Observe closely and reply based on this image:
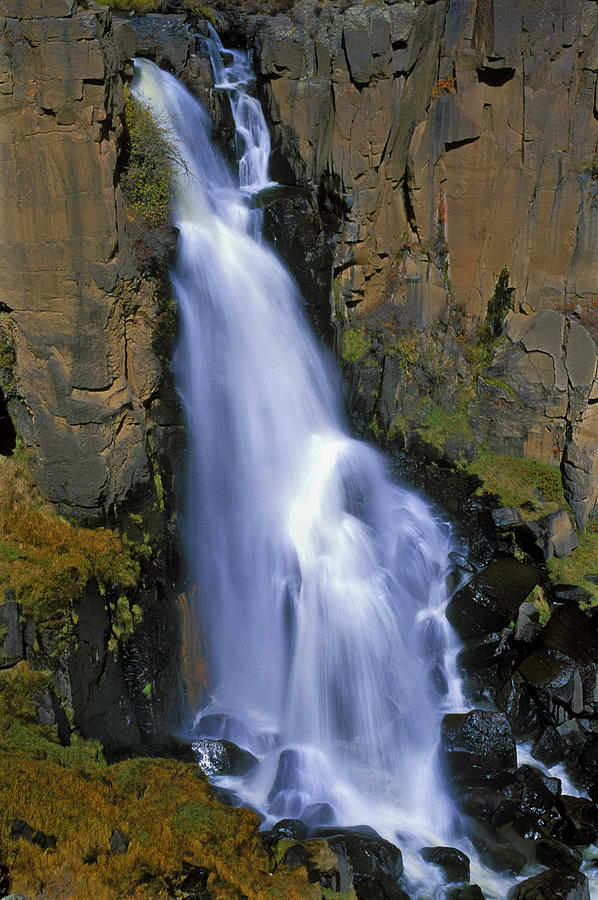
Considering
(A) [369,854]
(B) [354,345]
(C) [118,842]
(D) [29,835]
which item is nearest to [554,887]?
(A) [369,854]

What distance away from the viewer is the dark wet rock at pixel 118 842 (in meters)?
5.97

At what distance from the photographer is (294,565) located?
11422 millimetres

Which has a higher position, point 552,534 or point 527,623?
point 552,534

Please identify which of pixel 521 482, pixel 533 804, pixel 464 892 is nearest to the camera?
pixel 464 892

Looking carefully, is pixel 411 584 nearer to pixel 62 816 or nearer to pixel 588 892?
pixel 588 892

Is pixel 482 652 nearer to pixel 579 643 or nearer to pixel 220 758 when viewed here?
pixel 579 643

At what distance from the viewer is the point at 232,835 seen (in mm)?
6910

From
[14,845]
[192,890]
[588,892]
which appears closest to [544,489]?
[588,892]

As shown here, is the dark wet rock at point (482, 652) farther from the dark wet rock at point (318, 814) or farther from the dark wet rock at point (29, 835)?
the dark wet rock at point (29, 835)

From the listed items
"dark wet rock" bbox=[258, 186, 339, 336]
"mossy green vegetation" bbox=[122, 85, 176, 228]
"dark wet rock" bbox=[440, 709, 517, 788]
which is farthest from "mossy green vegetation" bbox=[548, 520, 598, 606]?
"mossy green vegetation" bbox=[122, 85, 176, 228]

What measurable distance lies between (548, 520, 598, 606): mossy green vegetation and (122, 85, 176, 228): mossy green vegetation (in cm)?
983

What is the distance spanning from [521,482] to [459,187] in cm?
662

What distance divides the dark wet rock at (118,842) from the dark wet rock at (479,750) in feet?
17.8

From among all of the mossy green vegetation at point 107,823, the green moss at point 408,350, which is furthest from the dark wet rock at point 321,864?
the green moss at point 408,350
